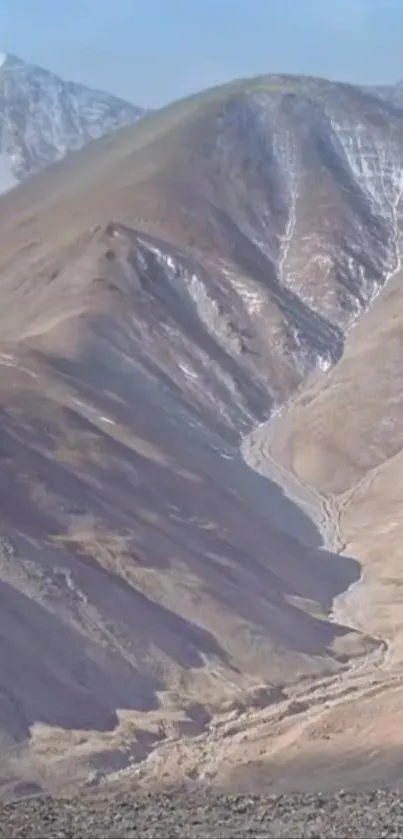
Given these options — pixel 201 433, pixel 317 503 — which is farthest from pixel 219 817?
pixel 201 433

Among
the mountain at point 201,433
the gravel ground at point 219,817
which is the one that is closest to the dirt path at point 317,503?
the mountain at point 201,433

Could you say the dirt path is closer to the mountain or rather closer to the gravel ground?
the mountain

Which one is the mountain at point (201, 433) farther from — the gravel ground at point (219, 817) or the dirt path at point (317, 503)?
the gravel ground at point (219, 817)

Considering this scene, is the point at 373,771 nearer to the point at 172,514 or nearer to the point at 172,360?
the point at 172,514

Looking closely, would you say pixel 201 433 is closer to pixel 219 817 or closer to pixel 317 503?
pixel 317 503

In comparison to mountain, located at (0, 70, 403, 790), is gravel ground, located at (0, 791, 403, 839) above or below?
below

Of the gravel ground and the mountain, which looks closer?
the gravel ground

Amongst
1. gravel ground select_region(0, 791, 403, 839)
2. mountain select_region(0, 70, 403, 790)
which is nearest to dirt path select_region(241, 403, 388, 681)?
mountain select_region(0, 70, 403, 790)
